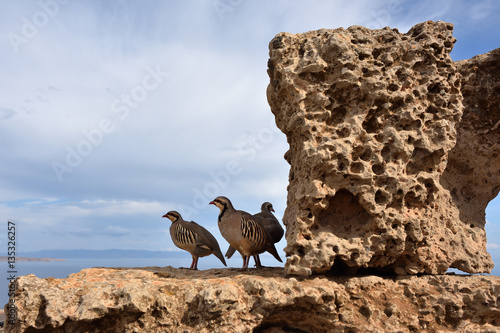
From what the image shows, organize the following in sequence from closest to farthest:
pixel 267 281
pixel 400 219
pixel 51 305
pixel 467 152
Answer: pixel 51 305 < pixel 267 281 < pixel 400 219 < pixel 467 152

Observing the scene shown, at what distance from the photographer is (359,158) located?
6.00 meters

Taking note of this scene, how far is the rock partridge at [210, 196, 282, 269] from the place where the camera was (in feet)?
22.6

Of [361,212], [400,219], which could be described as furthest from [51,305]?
[400,219]

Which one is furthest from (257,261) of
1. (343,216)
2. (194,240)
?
(343,216)

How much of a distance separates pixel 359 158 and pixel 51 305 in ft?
15.5

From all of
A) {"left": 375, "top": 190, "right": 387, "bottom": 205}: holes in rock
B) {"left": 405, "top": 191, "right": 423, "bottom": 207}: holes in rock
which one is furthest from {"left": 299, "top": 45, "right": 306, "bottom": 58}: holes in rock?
{"left": 405, "top": 191, "right": 423, "bottom": 207}: holes in rock

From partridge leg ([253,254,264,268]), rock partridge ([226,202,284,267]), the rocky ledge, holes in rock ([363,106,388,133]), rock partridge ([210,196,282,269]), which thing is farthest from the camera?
rock partridge ([226,202,284,267])

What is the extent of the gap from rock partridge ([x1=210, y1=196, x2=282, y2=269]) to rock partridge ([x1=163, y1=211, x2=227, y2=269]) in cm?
73

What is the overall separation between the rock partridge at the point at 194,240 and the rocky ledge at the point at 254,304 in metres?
1.53

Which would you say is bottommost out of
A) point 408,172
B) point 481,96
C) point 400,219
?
point 400,219

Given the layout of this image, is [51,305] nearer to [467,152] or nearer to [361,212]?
[361,212]

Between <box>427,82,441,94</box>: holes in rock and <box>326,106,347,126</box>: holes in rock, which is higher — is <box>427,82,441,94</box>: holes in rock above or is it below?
above

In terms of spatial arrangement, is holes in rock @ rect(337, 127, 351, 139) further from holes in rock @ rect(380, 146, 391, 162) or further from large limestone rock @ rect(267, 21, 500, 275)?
holes in rock @ rect(380, 146, 391, 162)

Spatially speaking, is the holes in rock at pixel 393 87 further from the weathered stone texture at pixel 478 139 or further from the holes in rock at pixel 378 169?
Answer: the weathered stone texture at pixel 478 139
